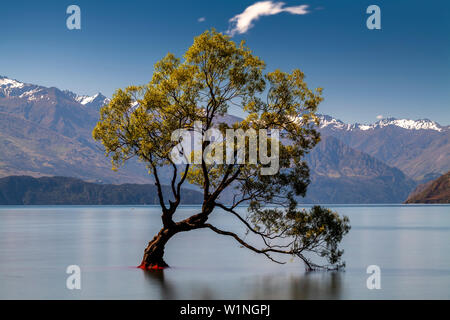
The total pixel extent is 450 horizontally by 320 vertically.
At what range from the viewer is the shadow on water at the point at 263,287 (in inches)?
1362

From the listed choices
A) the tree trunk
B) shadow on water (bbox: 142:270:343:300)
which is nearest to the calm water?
shadow on water (bbox: 142:270:343:300)

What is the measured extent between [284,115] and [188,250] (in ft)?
123

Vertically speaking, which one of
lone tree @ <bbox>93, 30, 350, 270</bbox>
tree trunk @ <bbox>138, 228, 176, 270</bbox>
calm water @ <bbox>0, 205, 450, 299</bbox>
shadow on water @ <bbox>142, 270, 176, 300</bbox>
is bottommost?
calm water @ <bbox>0, 205, 450, 299</bbox>

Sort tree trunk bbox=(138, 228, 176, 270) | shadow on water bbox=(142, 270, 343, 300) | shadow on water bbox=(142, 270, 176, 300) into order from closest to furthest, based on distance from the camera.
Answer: shadow on water bbox=(142, 270, 343, 300)
shadow on water bbox=(142, 270, 176, 300)
tree trunk bbox=(138, 228, 176, 270)

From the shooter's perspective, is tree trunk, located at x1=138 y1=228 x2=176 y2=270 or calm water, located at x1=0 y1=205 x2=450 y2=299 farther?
tree trunk, located at x1=138 y1=228 x2=176 y2=270

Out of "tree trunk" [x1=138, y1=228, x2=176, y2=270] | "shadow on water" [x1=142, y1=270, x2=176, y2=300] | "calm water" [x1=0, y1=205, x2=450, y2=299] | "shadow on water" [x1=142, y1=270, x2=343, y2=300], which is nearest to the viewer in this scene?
"shadow on water" [x1=142, y1=270, x2=343, y2=300]

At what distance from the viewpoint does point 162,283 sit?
128 ft

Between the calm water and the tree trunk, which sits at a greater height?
the tree trunk

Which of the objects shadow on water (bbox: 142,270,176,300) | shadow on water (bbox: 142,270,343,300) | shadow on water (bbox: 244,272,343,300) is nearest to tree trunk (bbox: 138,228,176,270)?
shadow on water (bbox: 142,270,176,300)

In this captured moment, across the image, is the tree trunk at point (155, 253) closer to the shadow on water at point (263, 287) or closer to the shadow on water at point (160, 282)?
the shadow on water at point (160, 282)

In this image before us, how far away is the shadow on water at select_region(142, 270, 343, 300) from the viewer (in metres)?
34.6

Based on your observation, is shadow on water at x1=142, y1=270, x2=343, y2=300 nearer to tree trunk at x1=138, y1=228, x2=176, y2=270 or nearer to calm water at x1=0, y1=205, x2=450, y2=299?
calm water at x1=0, y1=205, x2=450, y2=299
